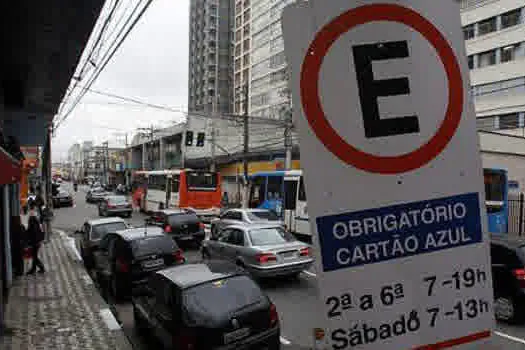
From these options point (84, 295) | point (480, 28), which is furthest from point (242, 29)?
point (84, 295)

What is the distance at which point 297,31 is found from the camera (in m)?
1.82

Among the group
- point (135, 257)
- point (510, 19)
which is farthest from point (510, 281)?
point (510, 19)

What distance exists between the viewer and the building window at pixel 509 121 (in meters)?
32.2

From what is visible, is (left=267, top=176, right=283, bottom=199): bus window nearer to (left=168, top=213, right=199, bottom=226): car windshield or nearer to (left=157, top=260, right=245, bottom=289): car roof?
(left=168, top=213, right=199, bottom=226): car windshield

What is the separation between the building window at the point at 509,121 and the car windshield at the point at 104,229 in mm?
30487

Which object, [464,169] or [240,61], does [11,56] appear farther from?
[240,61]

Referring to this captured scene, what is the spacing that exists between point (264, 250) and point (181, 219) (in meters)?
7.12

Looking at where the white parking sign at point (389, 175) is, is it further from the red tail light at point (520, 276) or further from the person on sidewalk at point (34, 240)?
the person on sidewalk at point (34, 240)

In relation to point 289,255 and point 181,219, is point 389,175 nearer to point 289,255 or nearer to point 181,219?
point 289,255

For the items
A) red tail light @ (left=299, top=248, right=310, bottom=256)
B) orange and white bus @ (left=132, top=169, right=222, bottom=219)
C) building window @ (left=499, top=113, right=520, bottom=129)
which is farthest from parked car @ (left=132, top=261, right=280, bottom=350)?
building window @ (left=499, top=113, right=520, bottom=129)

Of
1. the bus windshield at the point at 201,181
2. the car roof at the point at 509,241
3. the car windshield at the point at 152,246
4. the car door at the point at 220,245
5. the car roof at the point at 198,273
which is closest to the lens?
the car roof at the point at 198,273

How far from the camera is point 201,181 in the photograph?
26.2 m

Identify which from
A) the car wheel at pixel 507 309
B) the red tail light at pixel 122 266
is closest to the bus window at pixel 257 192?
the red tail light at pixel 122 266

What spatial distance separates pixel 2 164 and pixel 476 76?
37.1 metres
